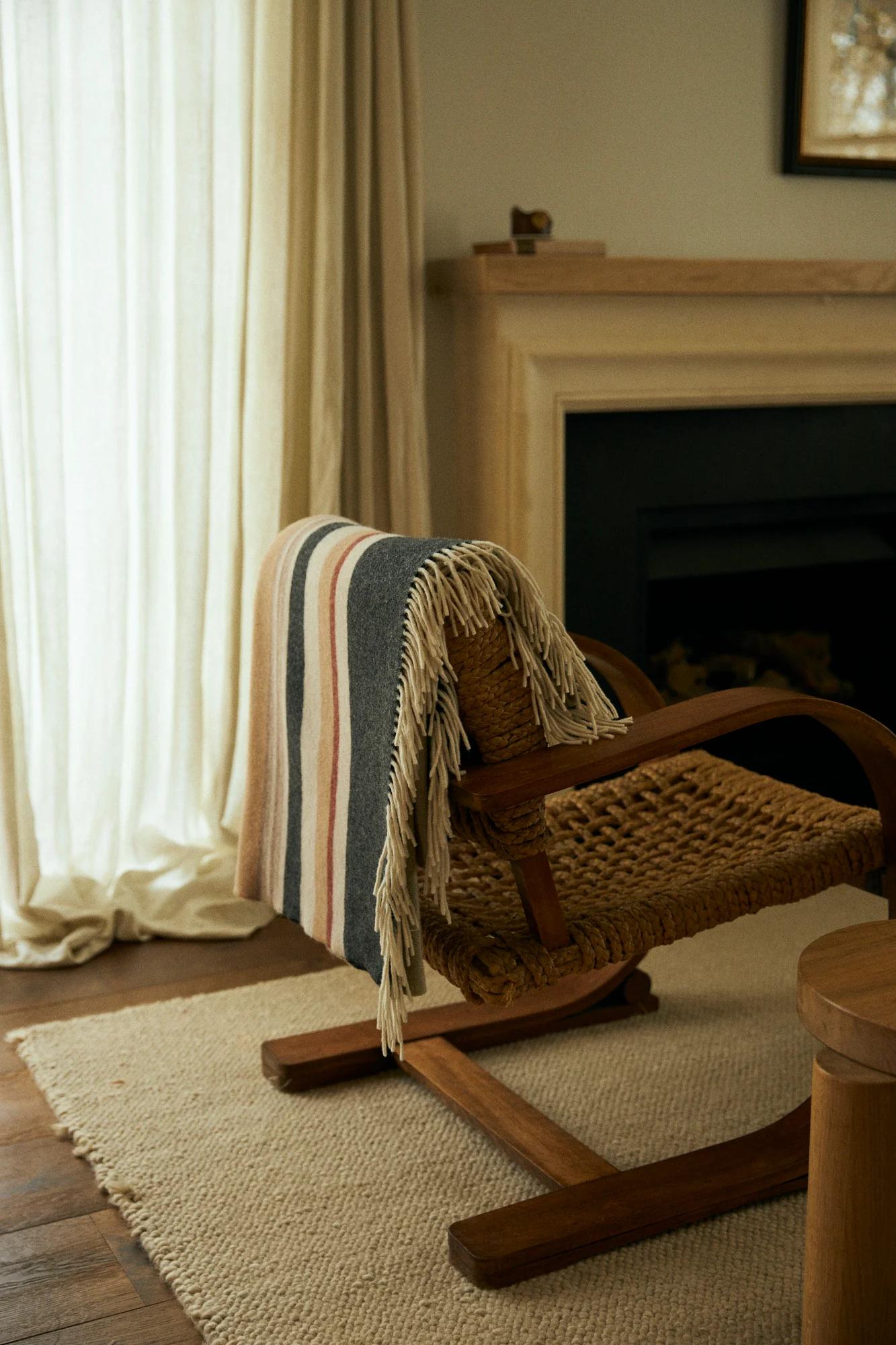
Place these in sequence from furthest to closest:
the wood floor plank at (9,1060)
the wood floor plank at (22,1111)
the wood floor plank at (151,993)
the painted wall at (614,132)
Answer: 1. the painted wall at (614,132)
2. the wood floor plank at (151,993)
3. the wood floor plank at (9,1060)
4. the wood floor plank at (22,1111)

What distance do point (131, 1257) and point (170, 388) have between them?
146 centimetres

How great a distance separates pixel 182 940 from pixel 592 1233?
3.85 ft

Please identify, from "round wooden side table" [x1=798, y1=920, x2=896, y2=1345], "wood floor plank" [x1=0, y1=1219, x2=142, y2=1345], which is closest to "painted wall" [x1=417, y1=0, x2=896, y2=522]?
"wood floor plank" [x1=0, y1=1219, x2=142, y2=1345]

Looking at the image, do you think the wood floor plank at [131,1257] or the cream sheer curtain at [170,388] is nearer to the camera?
the wood floor plank at [131,1257]

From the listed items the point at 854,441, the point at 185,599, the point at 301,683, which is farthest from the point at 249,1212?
the point at 854,441

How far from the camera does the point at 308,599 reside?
62.7 inches

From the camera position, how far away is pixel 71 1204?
64.8 inches

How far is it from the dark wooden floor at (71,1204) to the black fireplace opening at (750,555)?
1002mm

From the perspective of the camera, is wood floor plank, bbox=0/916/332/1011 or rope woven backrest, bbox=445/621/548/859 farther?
wood floor plank, bbox=0/916/332/1011

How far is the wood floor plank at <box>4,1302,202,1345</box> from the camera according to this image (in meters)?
1.39

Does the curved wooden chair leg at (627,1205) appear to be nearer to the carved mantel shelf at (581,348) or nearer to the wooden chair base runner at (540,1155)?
the wooden chair base runner at (540,1155)

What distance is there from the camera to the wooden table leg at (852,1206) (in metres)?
1.12

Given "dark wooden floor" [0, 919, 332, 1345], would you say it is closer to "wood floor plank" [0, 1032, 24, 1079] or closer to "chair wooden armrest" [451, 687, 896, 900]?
"wood floor plank" [0, 1032, 24, 1079]

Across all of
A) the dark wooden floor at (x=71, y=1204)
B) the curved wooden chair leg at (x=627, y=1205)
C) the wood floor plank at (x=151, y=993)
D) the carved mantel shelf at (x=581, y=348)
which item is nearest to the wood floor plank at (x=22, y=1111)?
the dark wooden floor at (x=71, y=1204)
